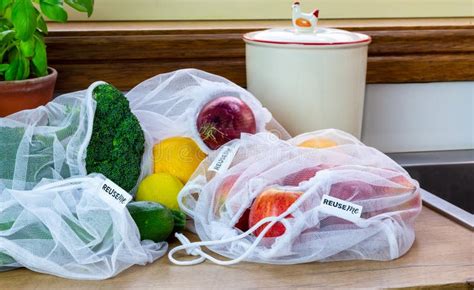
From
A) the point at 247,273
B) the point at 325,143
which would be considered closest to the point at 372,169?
the point at 325,143

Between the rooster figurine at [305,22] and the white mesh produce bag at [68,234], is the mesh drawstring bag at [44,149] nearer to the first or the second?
the white mesh produce bag at [68,234]

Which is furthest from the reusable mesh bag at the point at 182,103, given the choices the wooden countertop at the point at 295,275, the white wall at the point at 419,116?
the white wall at the point at 419,116

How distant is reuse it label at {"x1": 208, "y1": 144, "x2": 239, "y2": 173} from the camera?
919 millimetres

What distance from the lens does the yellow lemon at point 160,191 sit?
936 millimetres

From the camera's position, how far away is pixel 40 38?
1054mm

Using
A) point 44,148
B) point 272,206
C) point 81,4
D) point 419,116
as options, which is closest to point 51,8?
point 81,4

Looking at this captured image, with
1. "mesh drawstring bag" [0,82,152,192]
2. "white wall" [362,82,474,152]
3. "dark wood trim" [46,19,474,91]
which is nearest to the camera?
"mesh drawstring bag" [0,82,152,192]

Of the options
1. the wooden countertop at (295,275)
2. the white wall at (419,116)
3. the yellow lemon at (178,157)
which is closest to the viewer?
the wooden countertop at (295,275)

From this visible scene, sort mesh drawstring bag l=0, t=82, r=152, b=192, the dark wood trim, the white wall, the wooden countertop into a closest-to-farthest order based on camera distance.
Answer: the wooden countertop → mesh drawstring bag l=0, t=82, r=152, b=192 → the dark wood trim → the white wall

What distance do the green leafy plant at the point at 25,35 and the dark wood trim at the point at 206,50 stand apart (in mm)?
154

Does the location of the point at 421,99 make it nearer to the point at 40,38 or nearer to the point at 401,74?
the point at 401,74

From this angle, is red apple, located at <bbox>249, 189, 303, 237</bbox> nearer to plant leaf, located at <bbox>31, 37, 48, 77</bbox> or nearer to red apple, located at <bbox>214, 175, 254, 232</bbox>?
red apple, located at <bbox>214, 175, 254, 232</bbox>

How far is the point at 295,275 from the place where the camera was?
795 mm

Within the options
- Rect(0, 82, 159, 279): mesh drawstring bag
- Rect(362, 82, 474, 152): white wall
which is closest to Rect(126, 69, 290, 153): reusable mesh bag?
Rect(0, 82, 159, 279): mesh drawstring bag
